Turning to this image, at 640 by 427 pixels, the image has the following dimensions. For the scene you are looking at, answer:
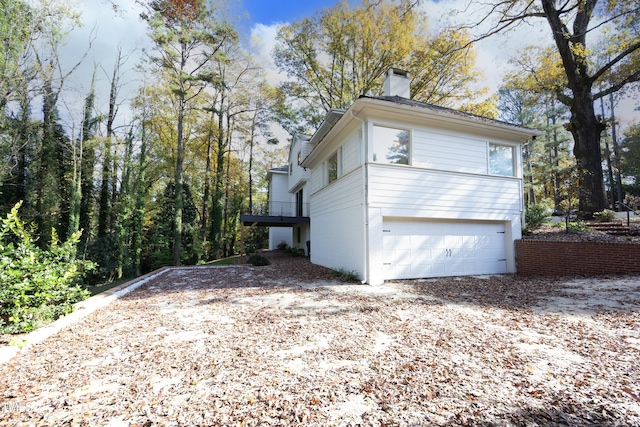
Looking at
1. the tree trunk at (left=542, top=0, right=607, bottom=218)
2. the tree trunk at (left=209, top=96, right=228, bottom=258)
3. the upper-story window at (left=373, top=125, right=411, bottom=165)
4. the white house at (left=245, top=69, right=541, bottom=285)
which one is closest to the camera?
the white house at (left=245, top=69, right=541, bottom=285)

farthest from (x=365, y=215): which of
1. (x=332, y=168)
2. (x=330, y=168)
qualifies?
(x=330, y=168)

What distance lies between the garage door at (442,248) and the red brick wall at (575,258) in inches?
23.2

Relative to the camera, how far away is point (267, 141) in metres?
20.2

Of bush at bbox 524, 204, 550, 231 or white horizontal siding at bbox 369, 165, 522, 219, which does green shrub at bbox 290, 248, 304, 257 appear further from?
bush at bbox 524, 204, 550, 231

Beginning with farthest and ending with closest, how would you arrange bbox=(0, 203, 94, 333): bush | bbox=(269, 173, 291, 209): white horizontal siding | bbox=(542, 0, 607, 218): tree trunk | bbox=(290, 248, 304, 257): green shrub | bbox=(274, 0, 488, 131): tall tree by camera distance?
1. bbox=(269, 173, 291, 209): white horizontal siding
2. bbox=(290, 248, 304, 257): green shrub
3. bbox=(274, 0, 488, 131): tall tree
4. bbox=(542, 0, 607, 218): tree trunk
5. bbox=(0, 203, 94, 333): bush

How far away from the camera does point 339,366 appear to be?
2578 millimetres

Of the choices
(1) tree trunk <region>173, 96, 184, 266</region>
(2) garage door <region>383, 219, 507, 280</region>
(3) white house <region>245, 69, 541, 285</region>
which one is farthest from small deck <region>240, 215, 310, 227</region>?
(2) garage door <region>383, 219, 507, 280</region>

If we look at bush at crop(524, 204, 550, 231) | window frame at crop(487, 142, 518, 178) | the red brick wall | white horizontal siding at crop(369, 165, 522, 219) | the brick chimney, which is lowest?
the red brick wall

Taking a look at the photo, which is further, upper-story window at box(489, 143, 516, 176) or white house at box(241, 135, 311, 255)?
white house at box(241, 135, 311, 255)

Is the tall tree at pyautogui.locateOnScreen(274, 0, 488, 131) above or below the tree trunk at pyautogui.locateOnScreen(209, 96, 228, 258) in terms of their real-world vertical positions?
above

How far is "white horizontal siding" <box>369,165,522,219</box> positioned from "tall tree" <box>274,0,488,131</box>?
8764 mm

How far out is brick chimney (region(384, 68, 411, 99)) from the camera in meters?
9.89

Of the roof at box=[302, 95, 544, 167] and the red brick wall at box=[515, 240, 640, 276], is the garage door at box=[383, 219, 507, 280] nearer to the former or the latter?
the red brick wall at box=[515, 240, 640, 276]

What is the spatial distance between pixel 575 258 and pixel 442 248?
3.19 metres
